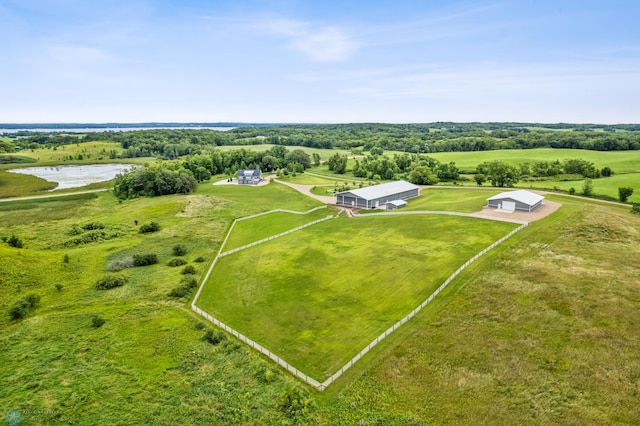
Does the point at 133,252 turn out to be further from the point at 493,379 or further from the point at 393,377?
the point at 493,379

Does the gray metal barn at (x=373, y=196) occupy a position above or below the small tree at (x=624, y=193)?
below

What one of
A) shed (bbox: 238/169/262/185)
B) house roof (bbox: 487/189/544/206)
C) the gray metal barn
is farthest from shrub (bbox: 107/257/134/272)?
shed (bbox: 238/169/262/185)

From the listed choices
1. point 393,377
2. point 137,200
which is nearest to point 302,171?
point 137,200

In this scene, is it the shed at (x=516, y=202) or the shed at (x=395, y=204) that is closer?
the shed at (x=516, y=202)

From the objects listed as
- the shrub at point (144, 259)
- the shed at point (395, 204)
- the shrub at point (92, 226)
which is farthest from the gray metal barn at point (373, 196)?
the shrub at point (92, 226)

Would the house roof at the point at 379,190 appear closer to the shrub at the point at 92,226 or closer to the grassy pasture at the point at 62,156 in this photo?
the shrub at the point at 92,226

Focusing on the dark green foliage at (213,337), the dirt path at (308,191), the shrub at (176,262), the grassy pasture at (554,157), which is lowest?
the dark green foliage at (213,337)
